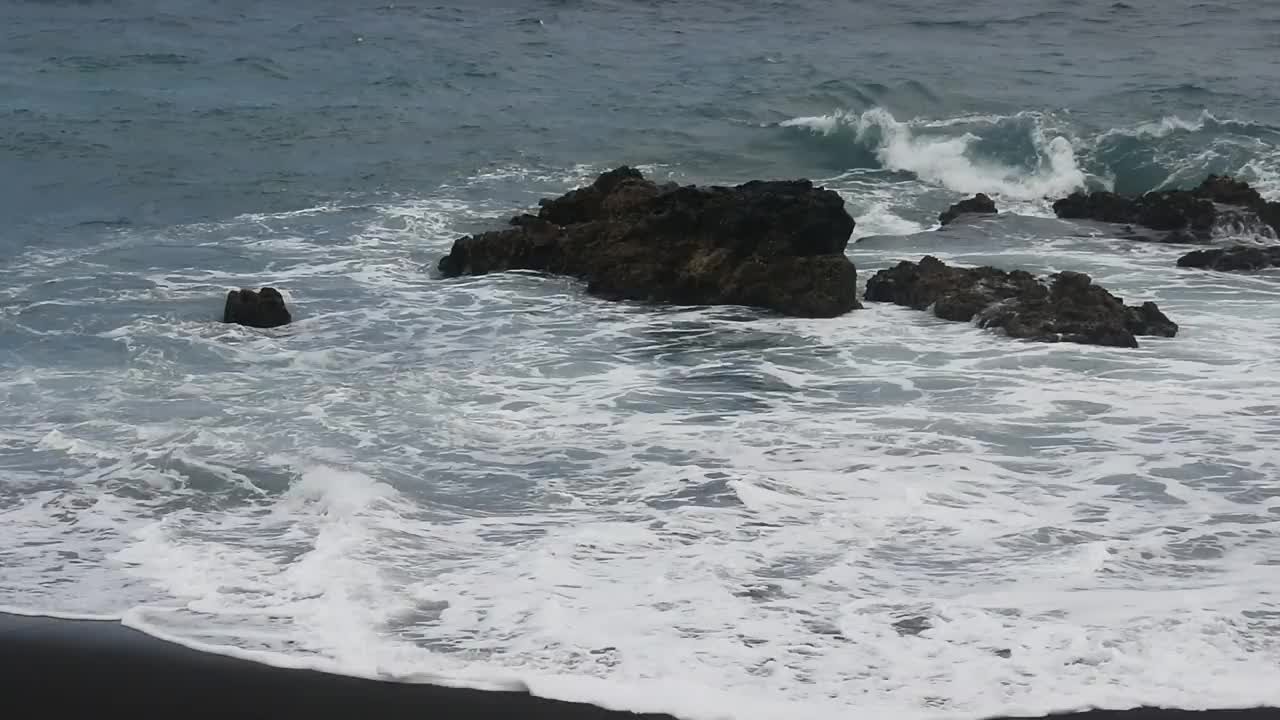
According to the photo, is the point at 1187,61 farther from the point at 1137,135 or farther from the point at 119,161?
the point at 119,161

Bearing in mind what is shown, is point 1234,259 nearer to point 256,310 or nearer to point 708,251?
point 708,251

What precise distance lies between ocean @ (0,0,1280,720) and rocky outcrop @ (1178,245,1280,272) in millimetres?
214

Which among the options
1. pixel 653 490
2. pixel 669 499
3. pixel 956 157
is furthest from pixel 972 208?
pixel 669 499

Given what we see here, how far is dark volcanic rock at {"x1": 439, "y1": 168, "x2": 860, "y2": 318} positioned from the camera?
13.1 metres

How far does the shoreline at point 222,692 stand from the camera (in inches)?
235

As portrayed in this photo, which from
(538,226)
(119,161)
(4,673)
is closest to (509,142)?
(119,161)

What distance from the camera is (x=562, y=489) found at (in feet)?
28.2

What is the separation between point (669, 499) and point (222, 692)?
9.88 ft

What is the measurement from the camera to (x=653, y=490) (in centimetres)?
850

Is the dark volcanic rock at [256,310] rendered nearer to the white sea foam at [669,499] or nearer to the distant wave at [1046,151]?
the white sea foam at [669,499]

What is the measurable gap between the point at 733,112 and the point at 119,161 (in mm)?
10337

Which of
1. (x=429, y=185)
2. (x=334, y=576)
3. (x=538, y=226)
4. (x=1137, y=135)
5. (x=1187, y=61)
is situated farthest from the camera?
(x=1187, y=61)

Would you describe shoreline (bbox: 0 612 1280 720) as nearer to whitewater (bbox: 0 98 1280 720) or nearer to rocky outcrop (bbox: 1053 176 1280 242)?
whitewater (bbox: 0 98 1280 720)

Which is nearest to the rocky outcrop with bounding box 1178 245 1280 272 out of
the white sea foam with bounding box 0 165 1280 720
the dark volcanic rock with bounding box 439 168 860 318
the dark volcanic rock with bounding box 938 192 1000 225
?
the white sea foam with bounding box 0 165 1280 720
